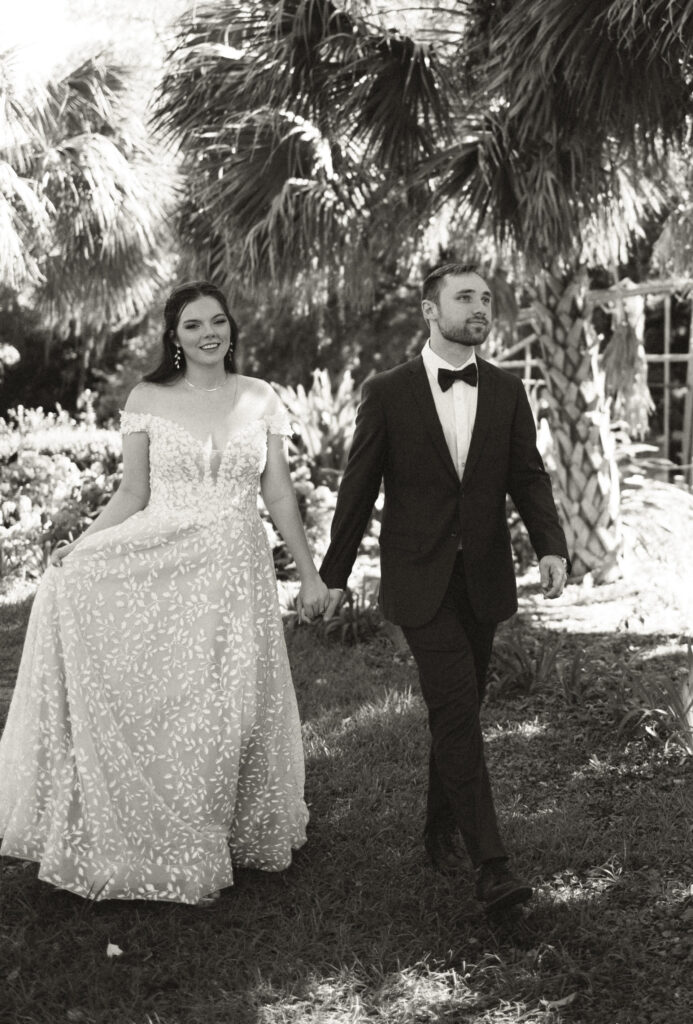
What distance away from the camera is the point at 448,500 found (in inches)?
147

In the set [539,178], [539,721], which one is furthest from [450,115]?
[539,721]

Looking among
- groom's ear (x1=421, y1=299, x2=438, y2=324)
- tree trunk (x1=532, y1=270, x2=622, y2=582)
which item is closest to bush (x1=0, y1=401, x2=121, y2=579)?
tree trunk (x1=532, y1=270, x2=622, y2=582)

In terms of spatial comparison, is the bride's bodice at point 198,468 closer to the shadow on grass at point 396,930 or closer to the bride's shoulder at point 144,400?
the bride's shoulder at point 144,400

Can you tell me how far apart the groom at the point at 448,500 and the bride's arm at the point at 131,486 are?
30.9 inches

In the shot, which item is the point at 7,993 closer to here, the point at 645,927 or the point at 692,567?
the point at 645,927

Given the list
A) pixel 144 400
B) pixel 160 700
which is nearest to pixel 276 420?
pixel 144 400

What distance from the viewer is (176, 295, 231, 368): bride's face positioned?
13.2ft

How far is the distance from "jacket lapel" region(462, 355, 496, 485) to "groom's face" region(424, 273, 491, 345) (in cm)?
13

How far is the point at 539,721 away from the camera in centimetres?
571

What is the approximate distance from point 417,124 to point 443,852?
4555 millimetres

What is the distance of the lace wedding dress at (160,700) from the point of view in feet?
12.4

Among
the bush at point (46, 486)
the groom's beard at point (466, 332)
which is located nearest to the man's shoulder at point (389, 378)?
the groom's beard at point (466, 332)

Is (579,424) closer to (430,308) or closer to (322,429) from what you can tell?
(322,429)

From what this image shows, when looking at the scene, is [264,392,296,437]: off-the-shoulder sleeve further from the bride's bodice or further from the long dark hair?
the long dark hair
